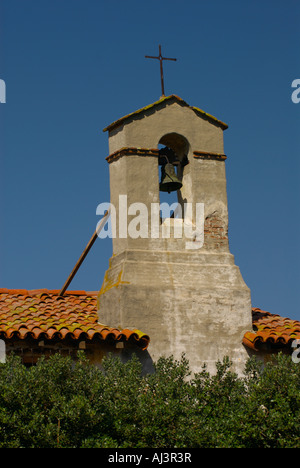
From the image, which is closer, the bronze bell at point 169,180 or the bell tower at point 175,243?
the bell tower at point 175,243

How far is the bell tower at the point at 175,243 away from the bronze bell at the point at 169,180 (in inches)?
0.7

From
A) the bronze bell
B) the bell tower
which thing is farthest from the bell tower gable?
the bronze bell

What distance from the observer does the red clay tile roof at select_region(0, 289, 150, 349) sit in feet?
39.6

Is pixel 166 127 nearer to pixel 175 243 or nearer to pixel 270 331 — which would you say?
pixel 175 243

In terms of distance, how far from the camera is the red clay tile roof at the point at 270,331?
1271 centimetres

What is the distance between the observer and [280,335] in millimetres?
12844

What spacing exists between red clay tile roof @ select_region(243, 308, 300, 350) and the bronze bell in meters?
2.63

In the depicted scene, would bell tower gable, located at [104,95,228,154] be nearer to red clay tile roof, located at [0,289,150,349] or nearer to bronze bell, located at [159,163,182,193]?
bronze bell, located at [159,163,182,193]

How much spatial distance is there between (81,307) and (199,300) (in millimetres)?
2095

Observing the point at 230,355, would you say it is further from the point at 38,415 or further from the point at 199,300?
the point at 38,415

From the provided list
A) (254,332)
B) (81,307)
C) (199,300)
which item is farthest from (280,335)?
(81,307)

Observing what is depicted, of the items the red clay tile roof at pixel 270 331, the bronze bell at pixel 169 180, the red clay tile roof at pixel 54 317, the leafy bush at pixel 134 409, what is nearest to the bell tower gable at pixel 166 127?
the bronze bell at pixel 169 180

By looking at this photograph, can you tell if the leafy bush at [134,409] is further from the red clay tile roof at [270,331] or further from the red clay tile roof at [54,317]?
the red clay tile roof at [270,331]
